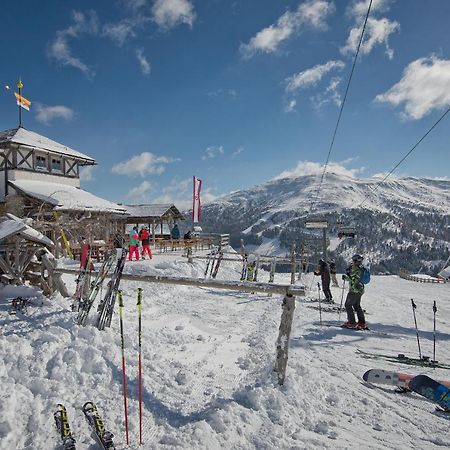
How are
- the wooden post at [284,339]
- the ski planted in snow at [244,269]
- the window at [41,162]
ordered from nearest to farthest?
1. the wooden post at [284,339]
2. the ski planted in snow at [244,269]
3. the window at [41,162]

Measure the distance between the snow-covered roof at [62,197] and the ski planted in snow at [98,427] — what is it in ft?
61.0

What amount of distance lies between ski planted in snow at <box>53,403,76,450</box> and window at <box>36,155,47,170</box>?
81.1 feet

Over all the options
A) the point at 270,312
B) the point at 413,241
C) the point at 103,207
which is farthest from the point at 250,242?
the point at 270,312

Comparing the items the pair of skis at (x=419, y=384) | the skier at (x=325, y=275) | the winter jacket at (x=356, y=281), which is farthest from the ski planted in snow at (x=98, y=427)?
the skier at (x=325, y=275)

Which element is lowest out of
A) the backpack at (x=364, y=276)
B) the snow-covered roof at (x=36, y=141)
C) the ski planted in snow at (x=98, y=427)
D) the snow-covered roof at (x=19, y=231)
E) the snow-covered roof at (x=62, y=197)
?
the ski planted in snow at (x=98, y=427)

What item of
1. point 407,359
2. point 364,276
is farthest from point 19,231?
point 364,276

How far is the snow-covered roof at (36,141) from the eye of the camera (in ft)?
75.8

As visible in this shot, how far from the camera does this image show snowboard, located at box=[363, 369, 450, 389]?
210 inches

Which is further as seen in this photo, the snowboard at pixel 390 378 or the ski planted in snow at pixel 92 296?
the ski planted in snow at pixel 92 296

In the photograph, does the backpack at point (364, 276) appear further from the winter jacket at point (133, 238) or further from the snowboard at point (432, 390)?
the winter jacket at point (133, 238)

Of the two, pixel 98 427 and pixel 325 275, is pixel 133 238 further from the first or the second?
pixel 98 427

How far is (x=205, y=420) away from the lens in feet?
13.2

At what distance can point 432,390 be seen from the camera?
191 inches

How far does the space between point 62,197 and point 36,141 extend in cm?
602
